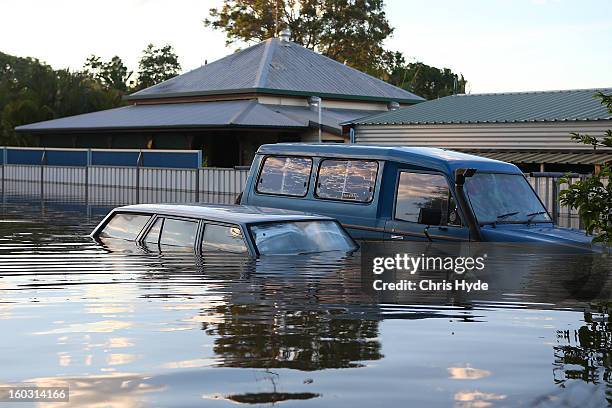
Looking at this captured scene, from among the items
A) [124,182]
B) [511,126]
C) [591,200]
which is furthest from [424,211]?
[124,182]

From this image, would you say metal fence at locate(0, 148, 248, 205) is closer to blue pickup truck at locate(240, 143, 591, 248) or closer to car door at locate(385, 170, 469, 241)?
blue pickup truck at locate(240, 143, 591, 248)

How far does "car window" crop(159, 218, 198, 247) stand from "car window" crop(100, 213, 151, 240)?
0.48 meters

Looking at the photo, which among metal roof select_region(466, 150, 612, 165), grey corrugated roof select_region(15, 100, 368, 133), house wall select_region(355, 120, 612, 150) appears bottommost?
metal roof select_region(466, 150, 612, 165)

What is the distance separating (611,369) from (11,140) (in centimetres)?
6266

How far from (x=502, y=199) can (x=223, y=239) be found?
12.6 ft

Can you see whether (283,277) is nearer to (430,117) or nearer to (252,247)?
(252,247)

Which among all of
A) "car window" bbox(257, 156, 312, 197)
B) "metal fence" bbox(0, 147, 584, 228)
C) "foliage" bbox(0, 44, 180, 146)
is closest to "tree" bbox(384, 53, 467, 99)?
"foliage" bbox(0, 44, 180, 146)

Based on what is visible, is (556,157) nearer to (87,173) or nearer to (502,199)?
(87,173)

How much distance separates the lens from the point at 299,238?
13.5m

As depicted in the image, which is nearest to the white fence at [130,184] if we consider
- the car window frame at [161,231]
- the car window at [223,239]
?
the car window frame at [161,231]

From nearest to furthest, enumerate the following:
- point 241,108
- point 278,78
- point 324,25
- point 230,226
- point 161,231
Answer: point 230,226
point 161,231
point 241,108
point 278,78
point 324,25

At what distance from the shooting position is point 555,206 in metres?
22.6

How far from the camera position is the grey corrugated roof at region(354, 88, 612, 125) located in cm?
3797

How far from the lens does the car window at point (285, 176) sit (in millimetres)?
16281
